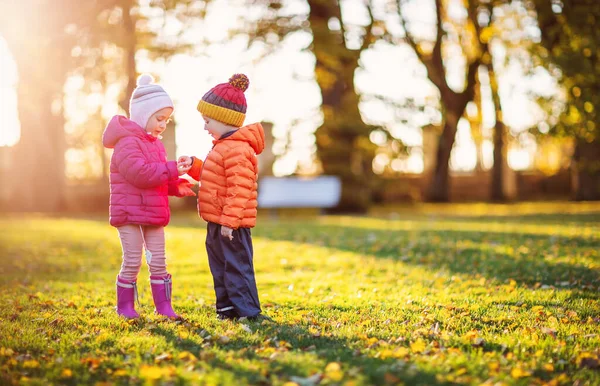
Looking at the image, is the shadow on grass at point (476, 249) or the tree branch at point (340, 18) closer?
the shadow on grass at point (476, 249)

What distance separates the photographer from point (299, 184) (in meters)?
18.5

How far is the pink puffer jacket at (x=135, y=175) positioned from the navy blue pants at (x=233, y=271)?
475mm

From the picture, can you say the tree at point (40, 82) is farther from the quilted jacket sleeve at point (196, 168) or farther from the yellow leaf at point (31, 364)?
the yellow leaf at point (31, 364)

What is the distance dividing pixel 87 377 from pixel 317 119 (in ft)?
52.5

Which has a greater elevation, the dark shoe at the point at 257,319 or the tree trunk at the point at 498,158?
the tree trunk at the point at 498,158

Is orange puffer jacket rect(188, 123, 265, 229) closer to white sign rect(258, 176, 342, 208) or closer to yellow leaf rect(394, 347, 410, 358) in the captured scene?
yellow leaf rect(394, 347, 410, 358)

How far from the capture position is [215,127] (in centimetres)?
504

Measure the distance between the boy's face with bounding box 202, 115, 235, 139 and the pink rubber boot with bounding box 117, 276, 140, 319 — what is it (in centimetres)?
137

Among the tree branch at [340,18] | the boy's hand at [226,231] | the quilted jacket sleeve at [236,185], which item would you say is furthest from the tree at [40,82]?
the boy's hand at [226,231]

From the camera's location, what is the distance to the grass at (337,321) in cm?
363

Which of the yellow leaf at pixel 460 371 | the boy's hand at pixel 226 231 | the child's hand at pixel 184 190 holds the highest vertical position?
the child's hand at pixel 184 190

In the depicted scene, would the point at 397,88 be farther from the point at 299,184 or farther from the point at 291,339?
the point at 291,339

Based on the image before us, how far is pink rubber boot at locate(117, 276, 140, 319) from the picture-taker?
5.18 metres

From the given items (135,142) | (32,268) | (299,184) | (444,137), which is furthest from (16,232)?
(444,137)
